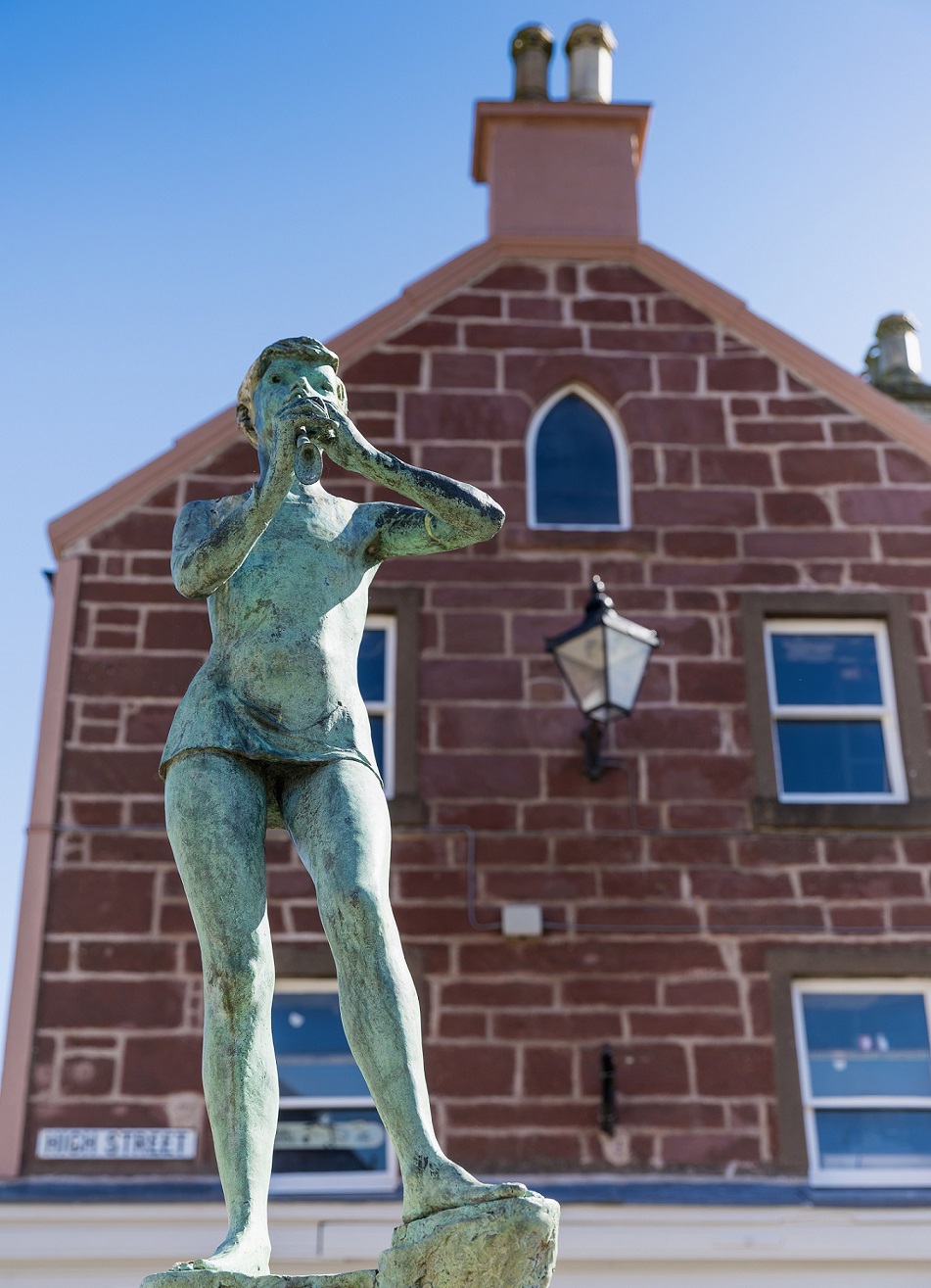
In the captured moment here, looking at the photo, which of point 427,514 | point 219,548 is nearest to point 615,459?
point 427,514

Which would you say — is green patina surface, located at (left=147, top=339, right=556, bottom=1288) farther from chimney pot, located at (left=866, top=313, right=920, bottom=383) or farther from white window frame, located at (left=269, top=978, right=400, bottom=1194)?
chimney pot, located at (left=866, top=313, right=920, bottom=383)

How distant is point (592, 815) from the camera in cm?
1116

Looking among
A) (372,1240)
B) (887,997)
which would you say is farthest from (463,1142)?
(887,997)

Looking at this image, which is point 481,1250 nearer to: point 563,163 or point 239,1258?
point 239,1258

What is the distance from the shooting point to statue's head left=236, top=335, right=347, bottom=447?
4648 mm

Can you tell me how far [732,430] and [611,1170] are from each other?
202 inches

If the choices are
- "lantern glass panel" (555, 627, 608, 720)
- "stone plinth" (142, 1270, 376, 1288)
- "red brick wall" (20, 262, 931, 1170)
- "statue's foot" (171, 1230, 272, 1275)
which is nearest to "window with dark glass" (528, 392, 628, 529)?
"red brick wall" (20, 262, 931, 1170)

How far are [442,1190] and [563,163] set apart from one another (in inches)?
429

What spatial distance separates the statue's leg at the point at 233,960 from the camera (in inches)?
158

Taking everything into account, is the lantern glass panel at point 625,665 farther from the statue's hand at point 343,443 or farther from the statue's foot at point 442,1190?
the statue's foot at point 442,1190

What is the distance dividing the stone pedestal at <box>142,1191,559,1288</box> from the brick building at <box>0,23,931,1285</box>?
21.0ft

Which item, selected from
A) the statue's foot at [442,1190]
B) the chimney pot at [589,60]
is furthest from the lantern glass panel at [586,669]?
the statue's foot at [442,1190]

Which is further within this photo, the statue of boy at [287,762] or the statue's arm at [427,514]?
the statue's arm at [427,514]

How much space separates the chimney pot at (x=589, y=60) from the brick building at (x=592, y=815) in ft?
4.81
